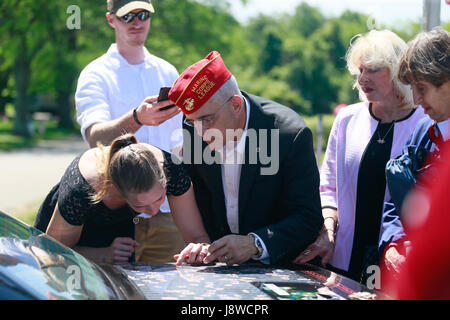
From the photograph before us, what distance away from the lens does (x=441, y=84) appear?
2.34 metres

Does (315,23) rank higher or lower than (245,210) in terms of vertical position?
higher

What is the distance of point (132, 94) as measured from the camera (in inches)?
147

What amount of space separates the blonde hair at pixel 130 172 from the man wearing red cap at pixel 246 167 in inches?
9.9

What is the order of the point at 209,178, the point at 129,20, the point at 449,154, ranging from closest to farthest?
the point at 449,154 → the point at 209,178 → the point at 129,20

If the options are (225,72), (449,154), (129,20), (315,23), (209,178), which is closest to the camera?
(449,154)

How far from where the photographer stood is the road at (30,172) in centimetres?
1058

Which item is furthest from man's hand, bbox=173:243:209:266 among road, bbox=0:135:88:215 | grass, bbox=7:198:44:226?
road, bbox=0:135:88:215

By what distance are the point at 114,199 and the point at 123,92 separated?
3.13 feet

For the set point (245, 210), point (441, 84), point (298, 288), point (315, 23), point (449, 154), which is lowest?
point (298, 288)

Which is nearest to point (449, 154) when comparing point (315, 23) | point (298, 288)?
point (298, 288)

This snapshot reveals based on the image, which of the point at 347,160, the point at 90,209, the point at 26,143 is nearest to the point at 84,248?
the point at 90,209

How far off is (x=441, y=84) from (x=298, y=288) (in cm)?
91

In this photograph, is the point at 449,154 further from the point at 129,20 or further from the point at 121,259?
the point at 129,20

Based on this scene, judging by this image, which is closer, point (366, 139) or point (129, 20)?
point (366, 139)
